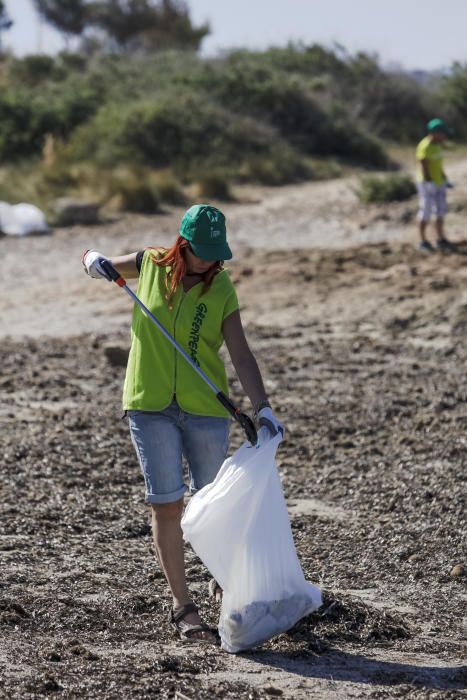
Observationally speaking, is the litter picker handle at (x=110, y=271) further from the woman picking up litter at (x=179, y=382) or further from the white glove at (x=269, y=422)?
the white glove at (x=269, y=422)

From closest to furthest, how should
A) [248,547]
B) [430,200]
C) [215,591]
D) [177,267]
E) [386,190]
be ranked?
1. [248,547]
2. [177,267]
3. [215,591]
4. [430,200]
5. [386,190]

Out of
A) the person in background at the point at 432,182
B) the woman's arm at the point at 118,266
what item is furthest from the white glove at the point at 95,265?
the person in background at the point at 432,182

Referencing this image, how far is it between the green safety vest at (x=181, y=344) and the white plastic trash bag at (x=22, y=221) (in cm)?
1317

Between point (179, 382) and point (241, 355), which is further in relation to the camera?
point (241, 355)

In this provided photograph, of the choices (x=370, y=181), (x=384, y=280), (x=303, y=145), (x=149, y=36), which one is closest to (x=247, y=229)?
(x=370, y=181)

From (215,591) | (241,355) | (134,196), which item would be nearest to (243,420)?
(241,355)

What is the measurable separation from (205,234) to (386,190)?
15.1m

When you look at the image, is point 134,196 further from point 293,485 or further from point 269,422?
point 269,422

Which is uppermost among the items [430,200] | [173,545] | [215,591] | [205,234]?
[430,200]

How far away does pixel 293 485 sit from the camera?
7.07 m

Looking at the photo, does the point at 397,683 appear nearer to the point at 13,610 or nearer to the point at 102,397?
the point at 13,610

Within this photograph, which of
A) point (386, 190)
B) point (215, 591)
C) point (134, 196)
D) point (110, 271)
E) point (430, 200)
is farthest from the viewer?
point (134, 196)

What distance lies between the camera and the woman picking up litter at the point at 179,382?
14.7 feet

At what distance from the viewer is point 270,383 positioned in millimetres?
9844
